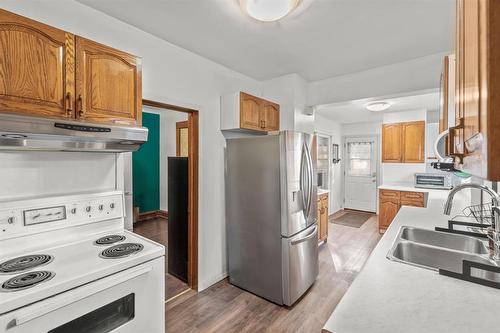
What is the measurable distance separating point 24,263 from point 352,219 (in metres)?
5.66

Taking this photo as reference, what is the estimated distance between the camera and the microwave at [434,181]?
4258 mm

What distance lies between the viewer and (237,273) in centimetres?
265

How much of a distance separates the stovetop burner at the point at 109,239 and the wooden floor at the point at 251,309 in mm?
950

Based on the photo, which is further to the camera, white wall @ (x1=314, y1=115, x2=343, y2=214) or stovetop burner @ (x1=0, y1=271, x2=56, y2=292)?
white wall @ (x1=314, y1=115, x2=343, y2=214)

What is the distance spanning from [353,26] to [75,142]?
2.27 meters

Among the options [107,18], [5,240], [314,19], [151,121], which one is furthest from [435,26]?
[151,121]

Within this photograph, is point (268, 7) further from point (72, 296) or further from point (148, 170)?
point (148, 170)

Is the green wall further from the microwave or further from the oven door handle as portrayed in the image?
the microwave

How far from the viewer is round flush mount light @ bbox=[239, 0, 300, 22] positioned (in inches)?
59.5

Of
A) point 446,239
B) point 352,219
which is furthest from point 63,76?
point 352,219

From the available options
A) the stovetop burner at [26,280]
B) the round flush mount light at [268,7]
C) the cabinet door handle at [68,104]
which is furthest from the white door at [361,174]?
the stovetop burner at [26,280]

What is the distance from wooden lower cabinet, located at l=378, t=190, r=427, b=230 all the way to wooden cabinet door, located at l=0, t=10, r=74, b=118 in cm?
484

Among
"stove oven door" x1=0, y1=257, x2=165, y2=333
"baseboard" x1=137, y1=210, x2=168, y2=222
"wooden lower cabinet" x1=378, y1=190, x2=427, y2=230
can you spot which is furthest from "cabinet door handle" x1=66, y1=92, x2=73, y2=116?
"wooden lower cabinet" x1=378, y1=190, x2=427, y2=230

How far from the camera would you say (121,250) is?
1.47 metres
